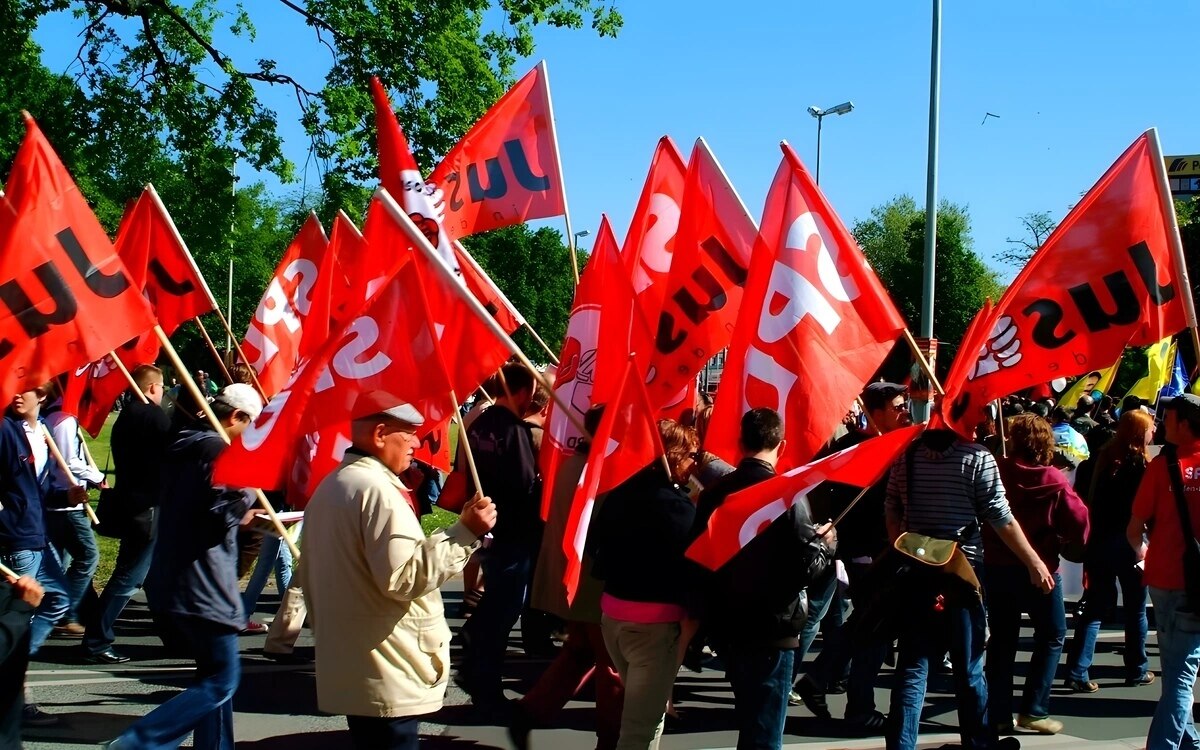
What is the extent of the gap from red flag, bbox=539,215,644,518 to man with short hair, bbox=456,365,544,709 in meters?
0.45

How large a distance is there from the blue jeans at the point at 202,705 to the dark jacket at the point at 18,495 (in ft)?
5.97

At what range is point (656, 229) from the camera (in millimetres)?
7910

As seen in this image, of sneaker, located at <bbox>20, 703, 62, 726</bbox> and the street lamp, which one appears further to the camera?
the street lamp

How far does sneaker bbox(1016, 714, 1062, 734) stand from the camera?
22.2ft

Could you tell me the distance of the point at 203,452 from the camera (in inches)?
204

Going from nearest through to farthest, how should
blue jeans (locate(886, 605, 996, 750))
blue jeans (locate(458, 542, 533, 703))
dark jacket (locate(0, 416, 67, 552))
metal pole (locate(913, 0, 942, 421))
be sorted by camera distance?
1. blue jeans (locate(886, 605, 996, 750))
2. dark jacket (locate(0, 416, 67, 552))
3. blue jeans (locate(458, 542, 533, 703))
4. metal pole (locate(913, 0, 942, 421))

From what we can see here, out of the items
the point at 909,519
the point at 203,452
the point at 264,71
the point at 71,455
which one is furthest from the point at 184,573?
the point at 264,71

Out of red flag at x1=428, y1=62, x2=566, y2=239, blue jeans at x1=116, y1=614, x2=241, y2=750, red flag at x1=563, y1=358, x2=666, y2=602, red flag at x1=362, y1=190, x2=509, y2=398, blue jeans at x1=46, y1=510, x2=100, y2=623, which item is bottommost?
blue jeans at x1=116, y1=614, x2=241, y2=750

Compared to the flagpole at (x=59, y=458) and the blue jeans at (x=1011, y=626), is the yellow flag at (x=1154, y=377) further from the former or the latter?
the flagpole at (x=59, y=458)

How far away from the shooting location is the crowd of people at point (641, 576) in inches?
163

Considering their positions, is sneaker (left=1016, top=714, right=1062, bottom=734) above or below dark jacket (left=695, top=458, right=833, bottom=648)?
below

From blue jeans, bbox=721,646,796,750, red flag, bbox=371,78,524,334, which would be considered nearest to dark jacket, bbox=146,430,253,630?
blue jeans, bbox=721,646,796,750

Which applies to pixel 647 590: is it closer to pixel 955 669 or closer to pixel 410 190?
pixel 955 669

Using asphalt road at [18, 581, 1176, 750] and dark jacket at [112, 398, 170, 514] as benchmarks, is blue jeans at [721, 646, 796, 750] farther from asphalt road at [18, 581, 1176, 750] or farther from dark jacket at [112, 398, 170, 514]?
dark jacket at [112, 398, 170, 514]
